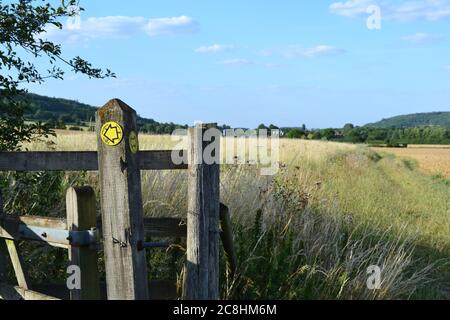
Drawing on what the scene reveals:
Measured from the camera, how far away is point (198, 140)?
11.4 ft

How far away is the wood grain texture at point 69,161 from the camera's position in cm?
351

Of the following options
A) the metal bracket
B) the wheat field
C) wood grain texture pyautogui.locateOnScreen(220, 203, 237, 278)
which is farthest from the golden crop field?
the metal bracket

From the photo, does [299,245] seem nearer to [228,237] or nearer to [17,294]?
[228,237]

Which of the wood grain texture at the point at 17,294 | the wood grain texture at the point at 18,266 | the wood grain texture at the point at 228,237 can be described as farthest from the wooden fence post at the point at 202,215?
the wood grain texture at the point at 18,266

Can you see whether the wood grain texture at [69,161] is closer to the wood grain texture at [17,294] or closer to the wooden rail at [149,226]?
the wooden rail at [149,226]

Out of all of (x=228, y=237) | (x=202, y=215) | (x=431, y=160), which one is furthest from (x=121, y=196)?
(x=431, y=160)

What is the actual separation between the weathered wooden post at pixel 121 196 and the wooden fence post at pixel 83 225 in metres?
0.09

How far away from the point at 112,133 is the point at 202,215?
80 cm

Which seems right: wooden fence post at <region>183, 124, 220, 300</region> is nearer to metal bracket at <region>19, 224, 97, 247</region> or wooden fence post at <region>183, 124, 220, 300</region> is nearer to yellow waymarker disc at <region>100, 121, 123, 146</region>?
yellow waymarker disc at <region>100, 121, 123, 146</region>

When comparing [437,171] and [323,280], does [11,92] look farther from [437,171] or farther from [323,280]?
[437,171]

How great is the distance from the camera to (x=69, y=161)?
378 cm

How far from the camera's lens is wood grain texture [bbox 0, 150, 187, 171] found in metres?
3.51
